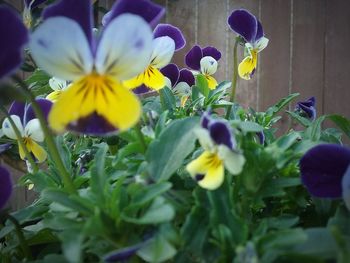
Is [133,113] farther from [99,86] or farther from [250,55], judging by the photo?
[250,55]

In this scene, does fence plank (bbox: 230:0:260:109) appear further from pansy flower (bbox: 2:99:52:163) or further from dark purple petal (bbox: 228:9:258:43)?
pansy flower (bbox: 2:99:52:163)

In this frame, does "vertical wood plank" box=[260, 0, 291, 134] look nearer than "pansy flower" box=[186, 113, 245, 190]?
No

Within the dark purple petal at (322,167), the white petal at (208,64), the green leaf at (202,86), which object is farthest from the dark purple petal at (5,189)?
the white petal at (208,64)

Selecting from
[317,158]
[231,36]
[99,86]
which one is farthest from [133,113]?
[231,36]

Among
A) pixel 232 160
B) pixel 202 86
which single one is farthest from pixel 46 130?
pixel 202 86

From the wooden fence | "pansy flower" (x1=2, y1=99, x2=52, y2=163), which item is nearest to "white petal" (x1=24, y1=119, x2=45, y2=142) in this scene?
"pansy flower" (x1=2, y1=99, x2=52, y2=163)

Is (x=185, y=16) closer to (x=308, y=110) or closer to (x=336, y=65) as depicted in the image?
(x=336, y=65)

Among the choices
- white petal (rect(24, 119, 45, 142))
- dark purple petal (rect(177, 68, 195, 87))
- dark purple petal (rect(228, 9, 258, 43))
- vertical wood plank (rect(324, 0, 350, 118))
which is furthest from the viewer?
vertical wood plank (rect(324, 0, 350, 118))
